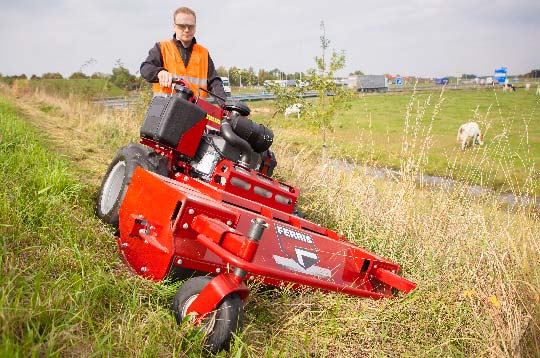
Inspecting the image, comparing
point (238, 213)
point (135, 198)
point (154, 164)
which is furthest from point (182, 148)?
point (238, 213)

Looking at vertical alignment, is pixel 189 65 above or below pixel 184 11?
below

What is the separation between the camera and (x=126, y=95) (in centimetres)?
1331

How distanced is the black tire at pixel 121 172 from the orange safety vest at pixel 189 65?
46.0 inches

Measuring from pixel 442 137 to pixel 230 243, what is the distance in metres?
17.8

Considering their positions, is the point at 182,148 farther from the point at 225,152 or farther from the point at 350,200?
the point at 350,200

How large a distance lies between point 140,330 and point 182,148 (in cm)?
209

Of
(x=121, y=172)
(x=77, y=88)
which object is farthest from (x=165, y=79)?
(x=77, y=88)

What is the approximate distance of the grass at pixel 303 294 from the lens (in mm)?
2451

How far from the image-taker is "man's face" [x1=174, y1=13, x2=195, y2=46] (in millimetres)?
5441

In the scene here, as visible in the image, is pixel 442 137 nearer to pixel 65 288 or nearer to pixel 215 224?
pixel 215 224

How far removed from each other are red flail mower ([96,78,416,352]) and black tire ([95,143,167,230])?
11mm

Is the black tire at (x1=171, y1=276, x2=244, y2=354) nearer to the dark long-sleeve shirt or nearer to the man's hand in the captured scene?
the man's hand

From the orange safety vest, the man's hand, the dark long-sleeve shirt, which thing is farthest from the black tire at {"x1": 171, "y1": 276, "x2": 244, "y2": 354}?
the orange safety vest

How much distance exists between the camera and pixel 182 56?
5.62 metres
